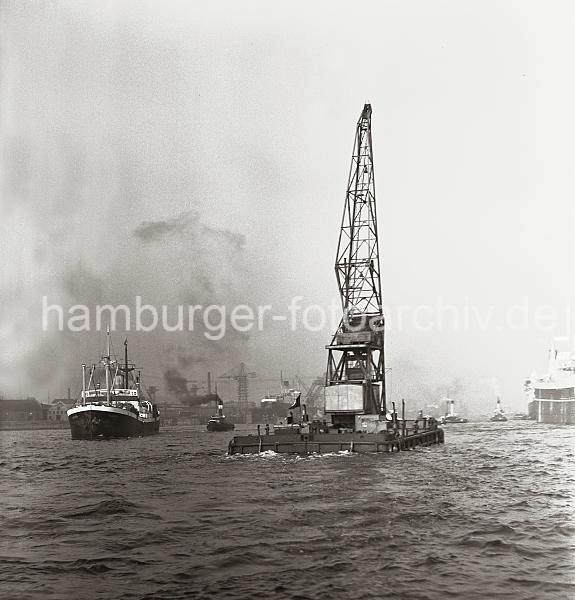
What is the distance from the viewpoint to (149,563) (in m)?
18.8

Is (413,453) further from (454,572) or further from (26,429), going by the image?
(26,429)

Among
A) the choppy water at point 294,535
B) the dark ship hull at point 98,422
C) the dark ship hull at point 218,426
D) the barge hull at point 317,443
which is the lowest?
the dark ship hull at point 218,426

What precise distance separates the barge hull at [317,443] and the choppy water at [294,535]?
11.7 metres

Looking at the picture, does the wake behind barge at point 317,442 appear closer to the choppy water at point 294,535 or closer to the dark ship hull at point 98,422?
the choppy water at point 294,535

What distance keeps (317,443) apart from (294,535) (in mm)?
31911

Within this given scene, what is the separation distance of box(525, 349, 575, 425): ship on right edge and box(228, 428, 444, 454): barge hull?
299ft

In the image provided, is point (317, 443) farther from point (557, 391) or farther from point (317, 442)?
point (557, 391)

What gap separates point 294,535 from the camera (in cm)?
2170

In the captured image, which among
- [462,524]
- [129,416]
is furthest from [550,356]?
[462,524]

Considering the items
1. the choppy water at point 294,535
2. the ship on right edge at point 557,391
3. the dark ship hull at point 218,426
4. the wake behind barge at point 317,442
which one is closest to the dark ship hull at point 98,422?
the dark ship hull at point 218,426

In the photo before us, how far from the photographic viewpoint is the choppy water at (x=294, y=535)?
54.3ft

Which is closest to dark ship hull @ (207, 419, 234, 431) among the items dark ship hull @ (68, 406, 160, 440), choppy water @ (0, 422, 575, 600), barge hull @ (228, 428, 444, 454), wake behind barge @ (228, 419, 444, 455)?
dark ship hull @ (68, 406, 160, 440)

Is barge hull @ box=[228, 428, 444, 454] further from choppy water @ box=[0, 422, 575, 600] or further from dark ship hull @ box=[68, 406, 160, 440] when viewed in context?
dark ship hull @ box=[68, 406, 160, 440]

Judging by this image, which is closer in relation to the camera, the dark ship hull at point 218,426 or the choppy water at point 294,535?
the choppy water at point 294,535
